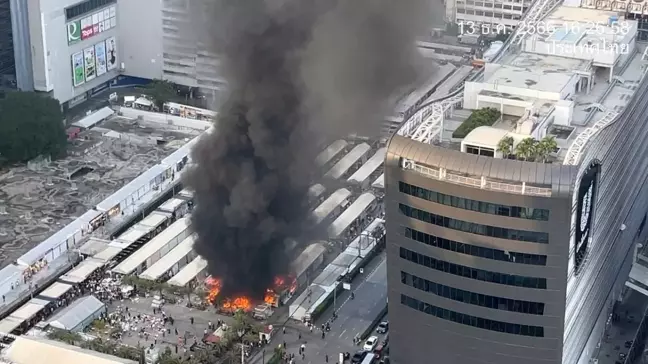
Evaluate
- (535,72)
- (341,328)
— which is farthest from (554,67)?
(341,328)

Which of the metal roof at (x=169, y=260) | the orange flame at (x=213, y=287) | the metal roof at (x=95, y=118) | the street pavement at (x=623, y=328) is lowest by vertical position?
the street pavement at (x=623, y=328)

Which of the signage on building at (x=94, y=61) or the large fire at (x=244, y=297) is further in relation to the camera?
the signage on building at (x=94, y=61)

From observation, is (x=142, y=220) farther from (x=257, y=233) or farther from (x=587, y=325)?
(x=587, y=325)

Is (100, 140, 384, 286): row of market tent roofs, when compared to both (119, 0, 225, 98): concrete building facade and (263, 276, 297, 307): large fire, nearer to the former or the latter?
(263, 276, 297, 307): large fire

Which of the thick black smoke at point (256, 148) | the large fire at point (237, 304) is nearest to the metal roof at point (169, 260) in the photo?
the thick black smoke at point (256, 148)

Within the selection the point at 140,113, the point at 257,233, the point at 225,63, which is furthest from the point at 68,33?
the point at 257,233

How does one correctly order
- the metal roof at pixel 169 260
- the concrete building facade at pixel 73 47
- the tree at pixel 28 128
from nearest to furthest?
1. the metal roof at pixel 169 260
2. the tree at pixel 28 128
3. the concrete building facade at pixel 73 47

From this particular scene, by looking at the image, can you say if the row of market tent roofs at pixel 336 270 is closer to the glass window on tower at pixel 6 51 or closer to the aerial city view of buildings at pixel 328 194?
the aerial city view of buildings at pixel 328 194
